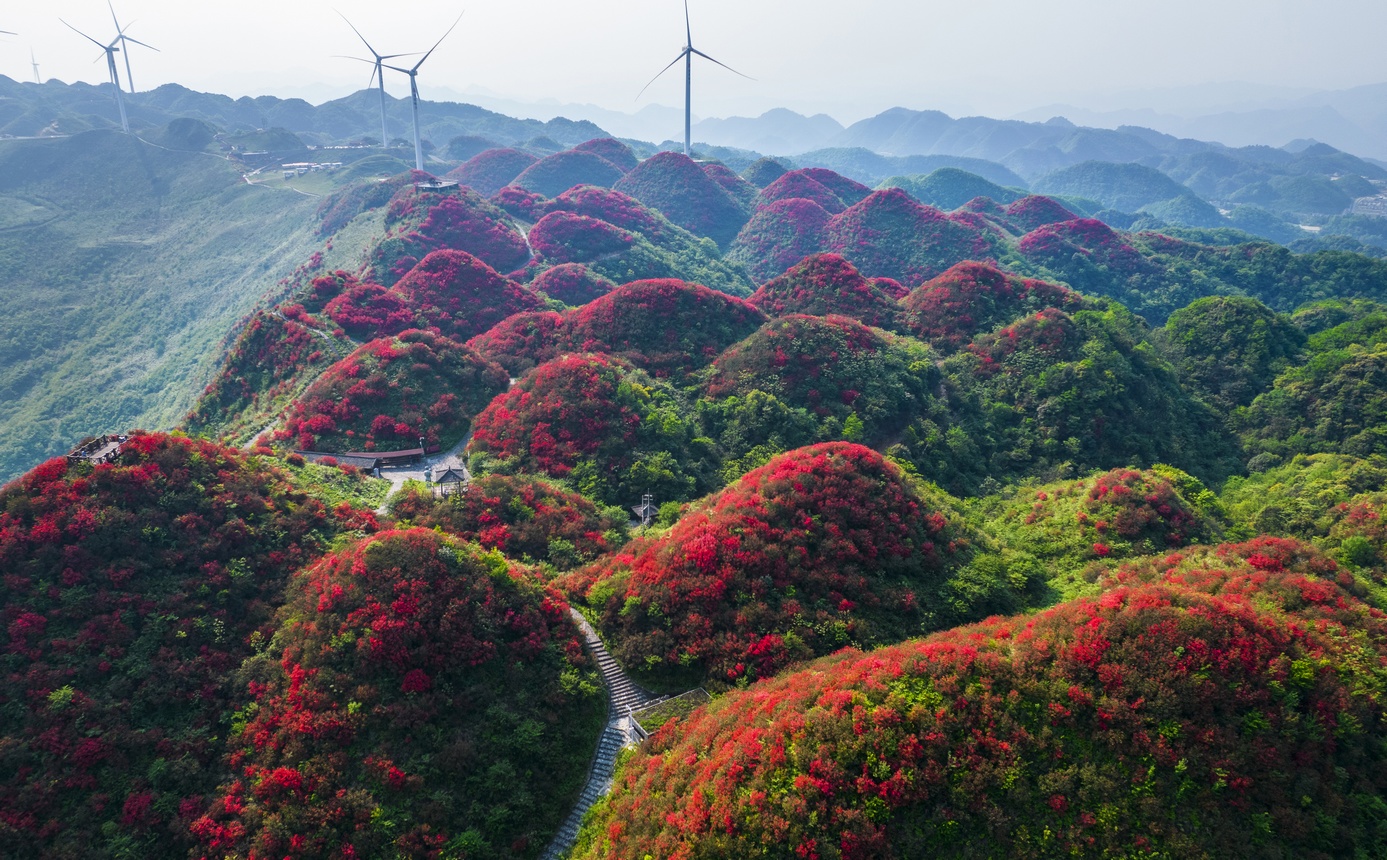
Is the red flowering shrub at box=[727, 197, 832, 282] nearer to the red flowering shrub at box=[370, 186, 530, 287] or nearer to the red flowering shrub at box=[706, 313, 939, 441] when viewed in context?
the red flowering shrub at box=[370, 186, 530, 287]

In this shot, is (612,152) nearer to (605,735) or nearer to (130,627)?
(130,627)

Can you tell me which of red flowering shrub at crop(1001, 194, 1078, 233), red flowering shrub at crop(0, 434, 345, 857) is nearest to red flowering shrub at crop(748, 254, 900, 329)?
red flowering shrub at crop(0, 434, 345, 857)

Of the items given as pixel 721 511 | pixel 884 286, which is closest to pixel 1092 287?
pixel 884 286

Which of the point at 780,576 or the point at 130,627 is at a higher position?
the point at 780,576

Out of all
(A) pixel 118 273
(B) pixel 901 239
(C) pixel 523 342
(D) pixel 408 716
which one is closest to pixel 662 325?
(C) pixel 523 342

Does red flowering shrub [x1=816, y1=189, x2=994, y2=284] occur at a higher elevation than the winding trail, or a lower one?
higher

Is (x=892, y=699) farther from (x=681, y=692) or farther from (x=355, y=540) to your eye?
(x=355, y=540)

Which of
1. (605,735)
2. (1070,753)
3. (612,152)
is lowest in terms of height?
(605,735)
